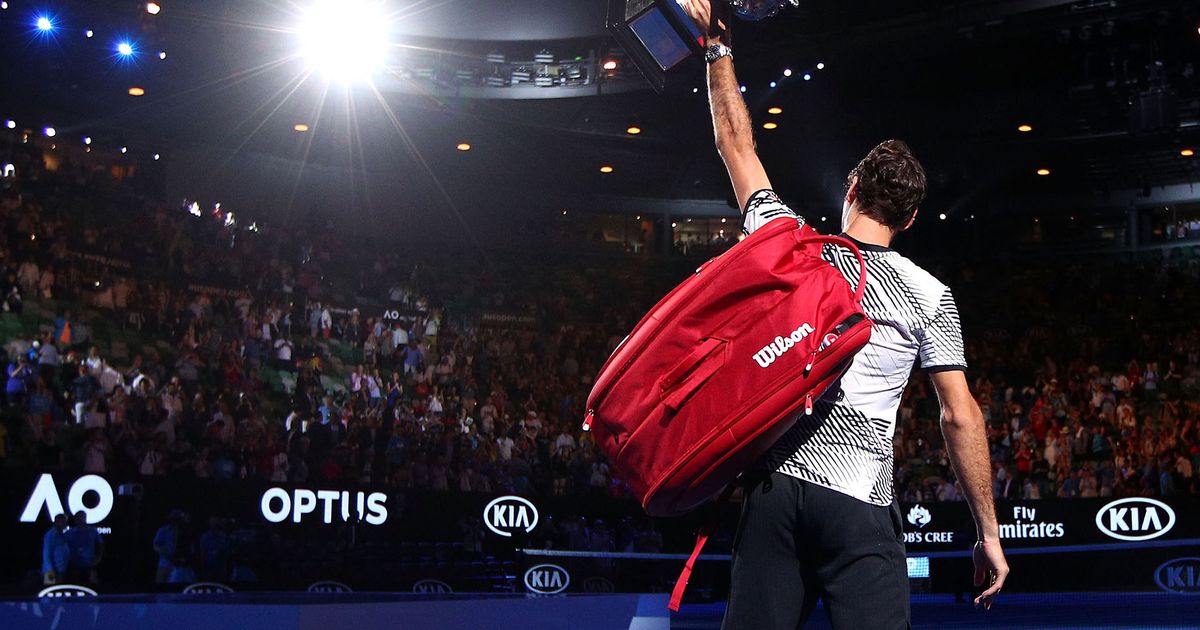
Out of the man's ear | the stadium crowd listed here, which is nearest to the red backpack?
the man's ear

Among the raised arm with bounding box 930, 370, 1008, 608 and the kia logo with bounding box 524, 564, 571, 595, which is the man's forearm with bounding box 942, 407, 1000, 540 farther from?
the kia logo with bounding box 524, 564, 571, 595

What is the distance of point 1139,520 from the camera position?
14.3m

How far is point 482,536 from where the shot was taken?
43.9 ft

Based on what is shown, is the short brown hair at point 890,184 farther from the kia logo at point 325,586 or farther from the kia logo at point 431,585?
the kia logo at point 431,585

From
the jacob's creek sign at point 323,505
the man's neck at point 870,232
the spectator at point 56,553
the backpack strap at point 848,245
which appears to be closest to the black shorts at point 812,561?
the backpack strap at point 848,245

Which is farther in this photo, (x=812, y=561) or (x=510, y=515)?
(x=510, y=515)

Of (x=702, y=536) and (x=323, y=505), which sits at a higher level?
(x=323, y=505)

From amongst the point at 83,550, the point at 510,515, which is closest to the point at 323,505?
the point at 510,515

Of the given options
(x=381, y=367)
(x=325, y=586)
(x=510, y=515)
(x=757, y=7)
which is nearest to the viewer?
(x=757, y=7)

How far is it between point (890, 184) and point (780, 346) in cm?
56

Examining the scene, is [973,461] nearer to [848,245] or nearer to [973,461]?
[973,461]

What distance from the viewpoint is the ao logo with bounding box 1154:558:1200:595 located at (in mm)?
13852

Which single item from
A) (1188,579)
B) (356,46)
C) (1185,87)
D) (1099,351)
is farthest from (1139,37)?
(356,46)

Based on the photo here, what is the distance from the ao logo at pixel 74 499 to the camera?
33.5 ft
